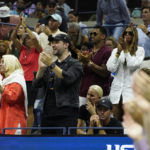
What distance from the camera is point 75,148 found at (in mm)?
5828

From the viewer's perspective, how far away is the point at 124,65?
7.88 m

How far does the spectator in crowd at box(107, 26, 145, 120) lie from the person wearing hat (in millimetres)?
562

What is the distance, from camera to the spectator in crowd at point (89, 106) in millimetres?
7105

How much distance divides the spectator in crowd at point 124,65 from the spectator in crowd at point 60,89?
1294mm

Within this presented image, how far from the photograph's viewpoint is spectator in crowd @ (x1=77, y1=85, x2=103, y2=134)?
711 cm

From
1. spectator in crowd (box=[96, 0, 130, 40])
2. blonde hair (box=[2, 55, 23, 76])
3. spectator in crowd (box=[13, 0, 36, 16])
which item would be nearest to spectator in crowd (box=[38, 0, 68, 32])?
spectator in crowd (box=[96, 0, 130, 40])

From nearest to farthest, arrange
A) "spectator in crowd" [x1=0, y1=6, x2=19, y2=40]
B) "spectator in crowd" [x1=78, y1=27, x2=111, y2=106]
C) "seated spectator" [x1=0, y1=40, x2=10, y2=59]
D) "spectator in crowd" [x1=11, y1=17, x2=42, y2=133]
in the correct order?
"spectator in crowd" [x1=78, y1=27, x2=111, y2=106] → "spectator in crowd" [x1=11, y1=17, x2=42, y2=133] → "seated spectator" [x1=0, y1=40, x2=10, y2=59] → "spectator in crowd" [x1=0, y1=6, x2=19, y2=40]

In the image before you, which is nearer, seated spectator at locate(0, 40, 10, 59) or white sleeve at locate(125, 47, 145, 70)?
white sleeve at locate(125, 47, 145, 70)

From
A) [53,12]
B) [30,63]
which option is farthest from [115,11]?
[30,63]

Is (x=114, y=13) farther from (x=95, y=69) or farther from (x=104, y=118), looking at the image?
(x=104, y=118)

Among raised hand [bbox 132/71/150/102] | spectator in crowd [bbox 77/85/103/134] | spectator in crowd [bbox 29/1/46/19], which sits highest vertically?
spectator in crowd [bbox 29/1/46/19]

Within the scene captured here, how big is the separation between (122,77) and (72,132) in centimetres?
187

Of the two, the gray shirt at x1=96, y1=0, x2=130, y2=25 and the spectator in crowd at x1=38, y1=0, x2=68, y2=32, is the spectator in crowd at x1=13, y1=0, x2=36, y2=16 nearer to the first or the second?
the spectator in crowd at x1=38, y1=0, x2=68, y2=32

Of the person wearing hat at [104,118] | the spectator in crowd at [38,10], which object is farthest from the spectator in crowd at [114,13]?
the spectator in crowd at [38,10]
